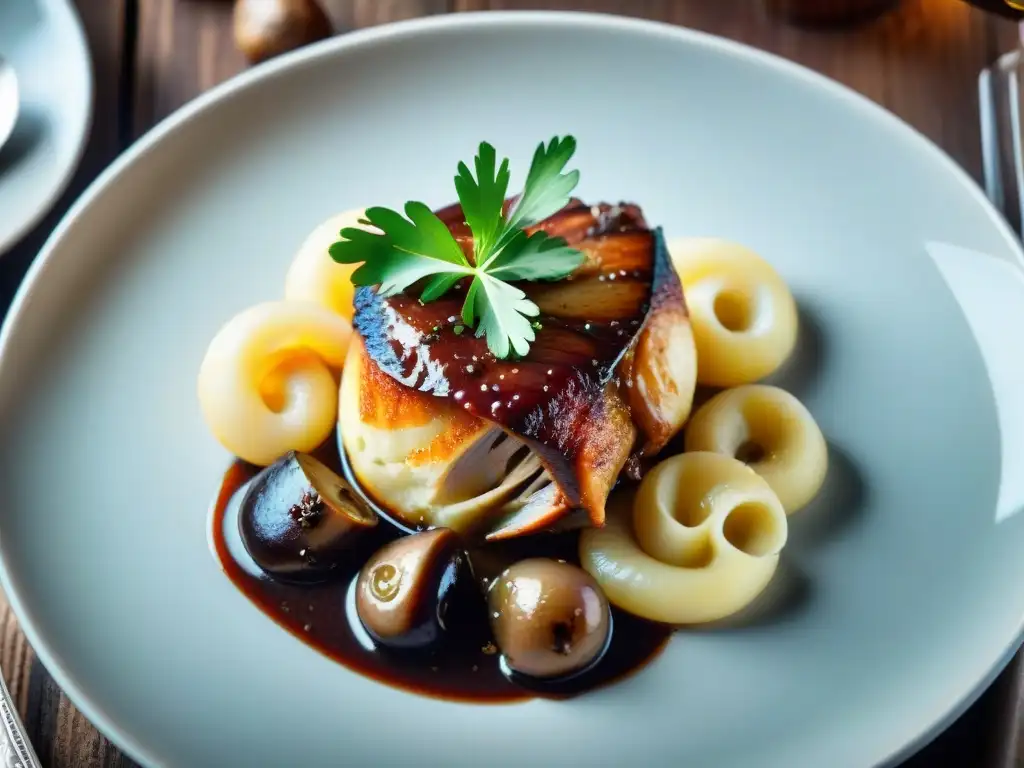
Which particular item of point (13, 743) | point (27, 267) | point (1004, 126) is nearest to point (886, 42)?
point (1004, 126)

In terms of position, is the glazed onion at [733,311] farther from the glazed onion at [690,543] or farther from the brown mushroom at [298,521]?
the brown mushroom at [298,521]

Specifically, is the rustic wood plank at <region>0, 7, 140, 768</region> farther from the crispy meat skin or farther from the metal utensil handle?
the crispy meat skin

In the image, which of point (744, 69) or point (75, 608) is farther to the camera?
point (744, 69)

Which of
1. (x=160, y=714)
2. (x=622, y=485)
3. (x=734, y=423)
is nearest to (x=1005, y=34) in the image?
(x=734, y=423)

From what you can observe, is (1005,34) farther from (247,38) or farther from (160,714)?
(160,714)

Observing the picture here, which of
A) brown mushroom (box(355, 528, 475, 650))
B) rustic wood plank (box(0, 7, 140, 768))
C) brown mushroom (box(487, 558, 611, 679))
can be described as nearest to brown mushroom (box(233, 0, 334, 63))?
rustic wood plank (box(0, 7, 140, 768))

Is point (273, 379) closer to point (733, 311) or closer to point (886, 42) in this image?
point (733, 311)
